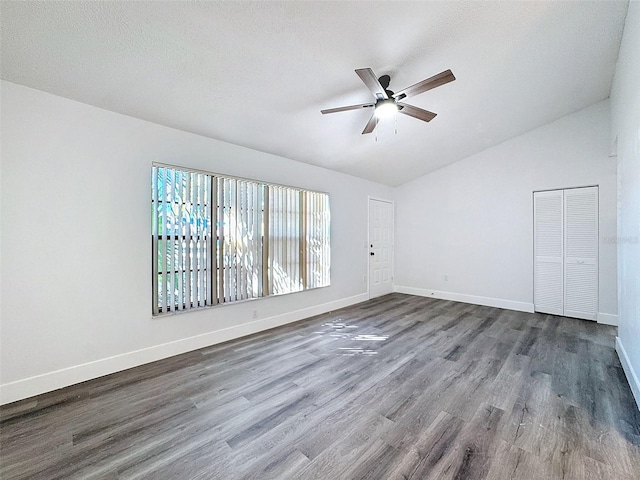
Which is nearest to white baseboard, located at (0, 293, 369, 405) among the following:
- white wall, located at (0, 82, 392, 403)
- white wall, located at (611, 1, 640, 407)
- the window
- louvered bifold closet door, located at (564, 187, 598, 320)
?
white wall, located at (0, 82, 392, 403)

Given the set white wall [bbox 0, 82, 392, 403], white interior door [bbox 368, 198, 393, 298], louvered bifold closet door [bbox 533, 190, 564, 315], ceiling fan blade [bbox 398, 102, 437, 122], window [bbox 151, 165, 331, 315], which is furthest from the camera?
white interior door [bbox 368, 198, 393, 298]

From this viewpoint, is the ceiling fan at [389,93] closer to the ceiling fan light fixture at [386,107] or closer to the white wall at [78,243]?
the ceiling fan light fixture at [386,107]

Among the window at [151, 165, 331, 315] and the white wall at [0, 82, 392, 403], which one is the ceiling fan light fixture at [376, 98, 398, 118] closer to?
the white wall at [0, 82, 392, 403]

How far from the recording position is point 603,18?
2.48m

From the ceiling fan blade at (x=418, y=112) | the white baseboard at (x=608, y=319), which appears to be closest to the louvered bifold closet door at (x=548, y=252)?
the white baseboard at (x=608, y=319)

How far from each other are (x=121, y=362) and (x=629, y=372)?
486 centimetres

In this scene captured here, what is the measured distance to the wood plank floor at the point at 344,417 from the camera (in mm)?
1579

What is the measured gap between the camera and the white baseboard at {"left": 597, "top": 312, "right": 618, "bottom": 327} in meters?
4.01

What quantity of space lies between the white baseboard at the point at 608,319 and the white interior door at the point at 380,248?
3504 millimetres

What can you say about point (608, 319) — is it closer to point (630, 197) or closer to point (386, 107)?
point (630, 197)

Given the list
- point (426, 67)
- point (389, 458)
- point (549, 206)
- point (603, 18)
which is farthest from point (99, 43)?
point (549, 206)

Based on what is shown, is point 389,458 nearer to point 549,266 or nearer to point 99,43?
point 99,43

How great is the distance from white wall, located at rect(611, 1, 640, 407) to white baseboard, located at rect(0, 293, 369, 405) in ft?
12.3

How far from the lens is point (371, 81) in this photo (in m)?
2.22
